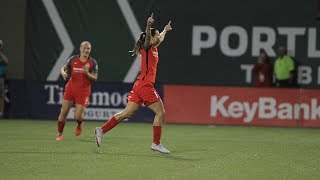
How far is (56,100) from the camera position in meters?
20.9

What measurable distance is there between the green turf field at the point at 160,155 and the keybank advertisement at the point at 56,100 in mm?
2810

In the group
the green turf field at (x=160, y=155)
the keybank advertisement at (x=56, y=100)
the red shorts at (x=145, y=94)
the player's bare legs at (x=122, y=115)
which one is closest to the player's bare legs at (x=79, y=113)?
the green turf field at (x=160, y=155)

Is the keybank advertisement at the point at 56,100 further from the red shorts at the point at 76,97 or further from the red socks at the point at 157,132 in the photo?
the red socks at the point at 157,132

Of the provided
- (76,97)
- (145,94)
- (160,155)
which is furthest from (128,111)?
(76,97)

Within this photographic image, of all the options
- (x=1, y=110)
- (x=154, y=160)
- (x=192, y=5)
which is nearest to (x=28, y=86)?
(x=1, y=110)

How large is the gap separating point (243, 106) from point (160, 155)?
364 inches

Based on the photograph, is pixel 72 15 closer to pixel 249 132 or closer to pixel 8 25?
pixel 8 25

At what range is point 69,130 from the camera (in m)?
17.1

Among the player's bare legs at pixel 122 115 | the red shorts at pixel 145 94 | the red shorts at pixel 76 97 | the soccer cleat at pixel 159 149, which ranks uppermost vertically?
the red shorts at pixel 145 94

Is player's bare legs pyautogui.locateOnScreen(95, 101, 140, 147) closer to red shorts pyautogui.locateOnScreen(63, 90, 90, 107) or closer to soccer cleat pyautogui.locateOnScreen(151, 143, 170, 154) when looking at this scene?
soccer cleat pyautogui.locateOnScreen(151, 143, 170, 154)

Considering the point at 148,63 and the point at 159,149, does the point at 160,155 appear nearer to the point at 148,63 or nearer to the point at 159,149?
the point at 159,149

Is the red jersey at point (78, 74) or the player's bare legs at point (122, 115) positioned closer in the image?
the player's bare legs at point (122, 115)

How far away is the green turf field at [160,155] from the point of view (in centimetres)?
904

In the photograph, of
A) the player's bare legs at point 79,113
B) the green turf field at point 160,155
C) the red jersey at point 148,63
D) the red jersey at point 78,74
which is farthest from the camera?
the player's bare legs at point 79,113
